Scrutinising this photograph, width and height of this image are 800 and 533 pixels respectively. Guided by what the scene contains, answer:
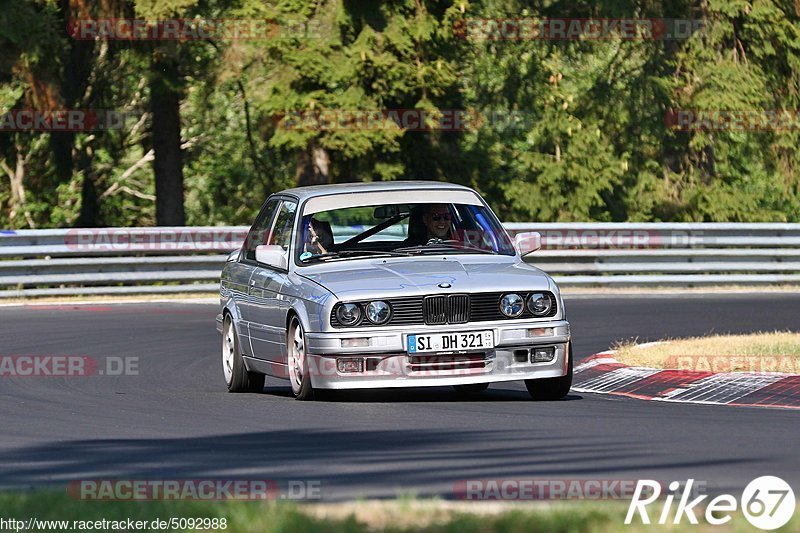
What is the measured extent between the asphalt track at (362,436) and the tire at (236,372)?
0.59 feet

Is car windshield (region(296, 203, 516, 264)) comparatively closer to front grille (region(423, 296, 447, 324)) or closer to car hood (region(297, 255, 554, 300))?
car hood (region(297, 255, 554, 300))

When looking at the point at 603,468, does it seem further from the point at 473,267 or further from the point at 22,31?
the point at 22,31

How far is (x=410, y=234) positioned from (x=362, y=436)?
341 cm

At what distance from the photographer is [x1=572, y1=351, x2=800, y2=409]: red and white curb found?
12.1 meters

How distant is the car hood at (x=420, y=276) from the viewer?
38.0ft

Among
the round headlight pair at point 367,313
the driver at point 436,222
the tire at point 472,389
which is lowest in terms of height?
the tire at point 472,389

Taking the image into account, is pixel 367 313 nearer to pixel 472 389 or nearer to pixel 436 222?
pixel 436 222

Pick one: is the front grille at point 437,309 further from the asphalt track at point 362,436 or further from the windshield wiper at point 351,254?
the windshield wiper at point 351,254

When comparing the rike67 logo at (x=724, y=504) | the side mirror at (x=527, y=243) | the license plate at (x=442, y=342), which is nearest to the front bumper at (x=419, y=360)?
the license plate at (x=442, y=342)

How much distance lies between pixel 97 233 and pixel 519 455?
16.9 m

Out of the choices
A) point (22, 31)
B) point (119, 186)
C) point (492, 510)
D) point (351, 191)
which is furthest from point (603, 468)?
point (119, 186)

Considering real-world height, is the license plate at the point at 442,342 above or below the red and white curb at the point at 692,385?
above

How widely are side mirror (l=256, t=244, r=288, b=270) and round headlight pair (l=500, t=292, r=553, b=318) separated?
Answer: 6.31 feet

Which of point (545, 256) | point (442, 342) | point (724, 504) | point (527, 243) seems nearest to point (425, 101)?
A: point (545, 256)
